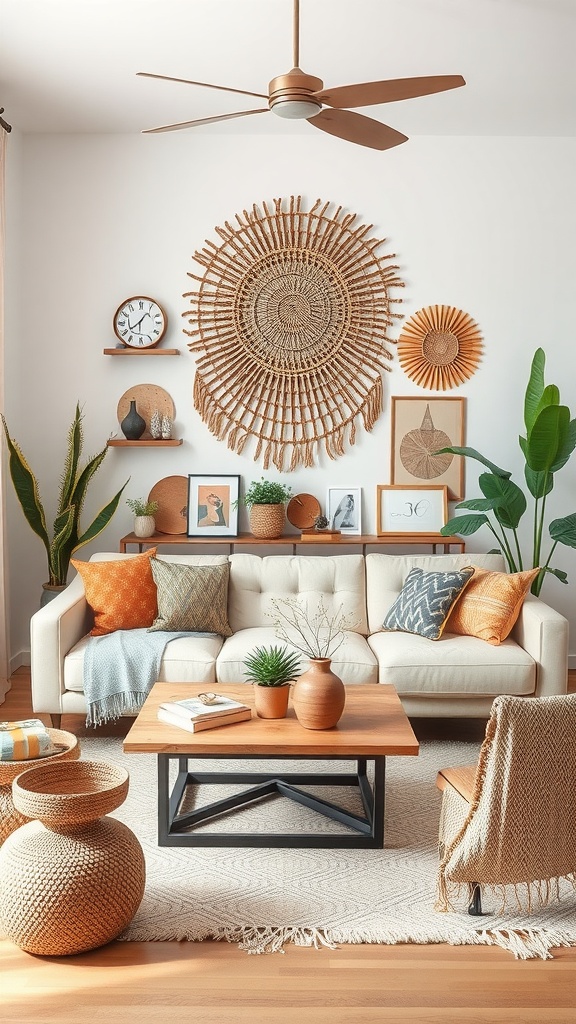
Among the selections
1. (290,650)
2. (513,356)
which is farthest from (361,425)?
(290,650)

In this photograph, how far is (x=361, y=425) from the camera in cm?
502

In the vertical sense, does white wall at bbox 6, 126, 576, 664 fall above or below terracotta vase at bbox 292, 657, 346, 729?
above

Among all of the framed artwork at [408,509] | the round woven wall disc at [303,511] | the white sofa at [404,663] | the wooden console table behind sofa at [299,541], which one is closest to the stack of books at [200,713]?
the white sofa at [404,663]

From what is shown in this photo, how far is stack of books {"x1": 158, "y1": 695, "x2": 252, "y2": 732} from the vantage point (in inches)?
115

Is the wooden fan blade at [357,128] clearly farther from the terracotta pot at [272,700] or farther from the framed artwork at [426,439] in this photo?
the framed artwork at [426,439]

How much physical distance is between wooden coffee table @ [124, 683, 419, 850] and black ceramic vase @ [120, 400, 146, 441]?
1915mm

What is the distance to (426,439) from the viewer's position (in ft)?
16.4

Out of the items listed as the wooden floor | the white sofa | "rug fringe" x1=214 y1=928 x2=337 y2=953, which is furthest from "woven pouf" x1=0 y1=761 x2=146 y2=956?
the white sofa

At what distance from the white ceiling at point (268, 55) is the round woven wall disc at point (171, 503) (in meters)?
1.86

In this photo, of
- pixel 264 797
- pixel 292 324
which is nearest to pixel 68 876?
pixel 264 797

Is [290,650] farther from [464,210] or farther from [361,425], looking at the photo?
[464,210]

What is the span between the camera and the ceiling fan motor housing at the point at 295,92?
100 inches

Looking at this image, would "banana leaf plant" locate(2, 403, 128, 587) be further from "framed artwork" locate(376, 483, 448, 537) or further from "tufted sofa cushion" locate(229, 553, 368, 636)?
"framed artwork" locate(376, 483, 448, 537)

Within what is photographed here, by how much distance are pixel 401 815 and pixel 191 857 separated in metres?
0.76
